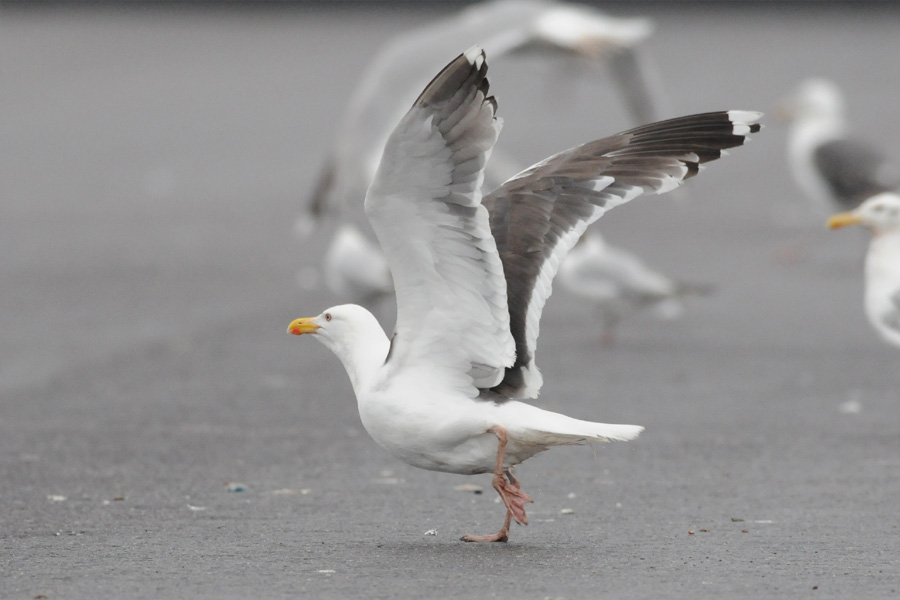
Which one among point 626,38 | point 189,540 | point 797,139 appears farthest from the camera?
point 797,139

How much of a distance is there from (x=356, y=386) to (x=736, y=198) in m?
13.0

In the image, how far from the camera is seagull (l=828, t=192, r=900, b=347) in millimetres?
8375

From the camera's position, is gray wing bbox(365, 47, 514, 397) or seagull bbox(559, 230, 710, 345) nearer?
gray wing bbox(365, 47, 514, 397)

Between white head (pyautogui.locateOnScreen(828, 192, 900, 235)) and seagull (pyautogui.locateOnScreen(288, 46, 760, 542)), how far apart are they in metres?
2.83

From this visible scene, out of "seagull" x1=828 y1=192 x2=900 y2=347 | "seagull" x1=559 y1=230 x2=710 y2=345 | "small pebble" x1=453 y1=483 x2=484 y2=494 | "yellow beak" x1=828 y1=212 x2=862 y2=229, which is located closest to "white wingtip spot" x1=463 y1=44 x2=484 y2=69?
"small pebble" x1=453 y1=483 x2=484 y2=494

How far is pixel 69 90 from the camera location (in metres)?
25.6

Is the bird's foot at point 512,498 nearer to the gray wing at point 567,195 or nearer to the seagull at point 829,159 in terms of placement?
the gray wing at point 567,195

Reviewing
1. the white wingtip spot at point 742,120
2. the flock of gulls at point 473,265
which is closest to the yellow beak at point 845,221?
the flock of gulls at point 473,265

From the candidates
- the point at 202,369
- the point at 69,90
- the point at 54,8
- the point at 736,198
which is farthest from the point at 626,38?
the point at 54,8

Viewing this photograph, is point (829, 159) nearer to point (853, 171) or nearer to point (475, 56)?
point (853, 171)

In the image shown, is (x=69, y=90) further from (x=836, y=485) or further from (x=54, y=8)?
(x=836, y=485)

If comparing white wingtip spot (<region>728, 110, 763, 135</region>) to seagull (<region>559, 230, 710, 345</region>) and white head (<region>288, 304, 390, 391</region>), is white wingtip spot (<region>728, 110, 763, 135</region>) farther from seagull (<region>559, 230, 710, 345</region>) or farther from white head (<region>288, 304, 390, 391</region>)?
seagull (<region>559, 230, 710, 345</region>)

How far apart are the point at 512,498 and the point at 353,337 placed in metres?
0.93

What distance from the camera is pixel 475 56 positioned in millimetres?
5156
